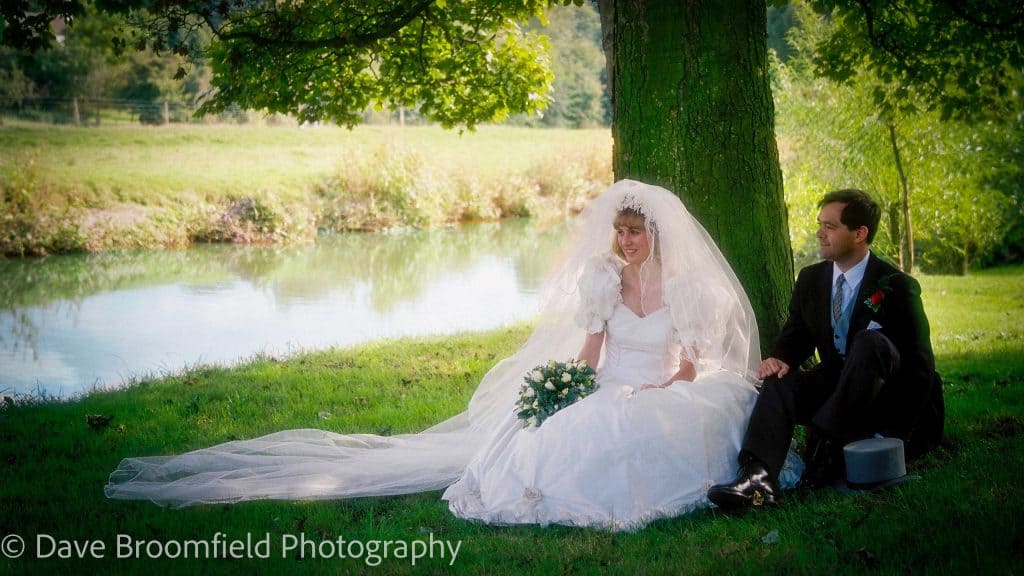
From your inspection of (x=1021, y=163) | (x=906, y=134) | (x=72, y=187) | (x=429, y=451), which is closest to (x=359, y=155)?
(x=72, y=187)

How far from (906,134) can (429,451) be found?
14015 millimetres

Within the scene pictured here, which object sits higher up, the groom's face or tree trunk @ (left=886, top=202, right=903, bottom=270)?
the groom's face

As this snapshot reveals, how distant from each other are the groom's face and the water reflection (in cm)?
813

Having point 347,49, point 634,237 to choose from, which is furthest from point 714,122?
A: point 347,49

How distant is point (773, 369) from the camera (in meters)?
4.94

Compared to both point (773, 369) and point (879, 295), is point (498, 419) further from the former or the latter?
point (879, 295)

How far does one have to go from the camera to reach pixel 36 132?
1130 inches

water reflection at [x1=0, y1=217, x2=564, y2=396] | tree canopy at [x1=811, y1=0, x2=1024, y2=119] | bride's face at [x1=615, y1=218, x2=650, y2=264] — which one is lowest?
water reflection at [x1=0, y1=217, x2=564, y2=396]

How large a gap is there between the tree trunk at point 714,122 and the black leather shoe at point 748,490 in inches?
65.3

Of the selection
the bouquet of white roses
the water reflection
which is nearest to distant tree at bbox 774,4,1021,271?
the water reflection

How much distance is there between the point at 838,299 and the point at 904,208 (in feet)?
41.6

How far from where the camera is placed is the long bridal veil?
5.09 meters

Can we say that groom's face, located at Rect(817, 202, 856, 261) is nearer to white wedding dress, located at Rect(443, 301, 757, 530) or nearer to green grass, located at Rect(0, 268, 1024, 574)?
white wedding dress, located at Rect(443, 301, 757, 530)

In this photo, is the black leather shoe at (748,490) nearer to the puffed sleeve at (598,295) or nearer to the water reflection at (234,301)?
the puffed sleeve at (598,295)
